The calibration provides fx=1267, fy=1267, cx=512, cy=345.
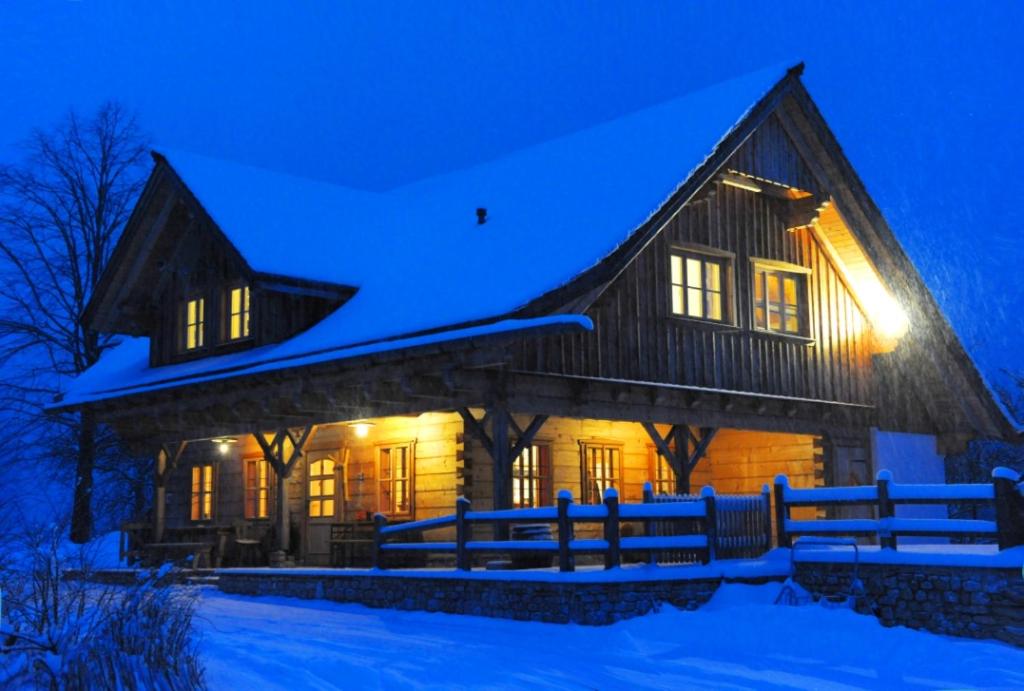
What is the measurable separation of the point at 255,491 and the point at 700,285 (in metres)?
9.95

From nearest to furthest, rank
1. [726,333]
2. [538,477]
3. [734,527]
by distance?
[734,527]
[726,333]
[538,477]

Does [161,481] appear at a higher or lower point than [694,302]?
lower

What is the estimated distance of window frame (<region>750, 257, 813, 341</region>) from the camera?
854 inches

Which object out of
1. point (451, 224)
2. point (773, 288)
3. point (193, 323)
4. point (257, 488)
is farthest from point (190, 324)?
point (773, 288)

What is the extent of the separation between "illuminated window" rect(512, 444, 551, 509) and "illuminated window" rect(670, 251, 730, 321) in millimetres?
3457

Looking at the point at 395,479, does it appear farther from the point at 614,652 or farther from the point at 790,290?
the point at 614,652

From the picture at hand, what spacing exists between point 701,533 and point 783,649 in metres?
3.50

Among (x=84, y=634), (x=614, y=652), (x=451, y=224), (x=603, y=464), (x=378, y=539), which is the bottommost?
→ (x=614, y=652)

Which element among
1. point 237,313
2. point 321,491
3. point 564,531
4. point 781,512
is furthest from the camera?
point 321,491

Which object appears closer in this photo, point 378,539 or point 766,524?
point 766,524

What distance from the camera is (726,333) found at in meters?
21.1

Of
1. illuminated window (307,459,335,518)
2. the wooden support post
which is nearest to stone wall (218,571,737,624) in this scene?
illuminated window (307,459,335,518)

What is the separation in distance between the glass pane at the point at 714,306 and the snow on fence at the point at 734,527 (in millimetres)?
3897

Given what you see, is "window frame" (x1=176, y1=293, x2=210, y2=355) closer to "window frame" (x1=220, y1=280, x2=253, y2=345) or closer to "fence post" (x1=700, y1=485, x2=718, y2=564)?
"window frame" (x1=220, y1=280, x2=253, y2=345)
